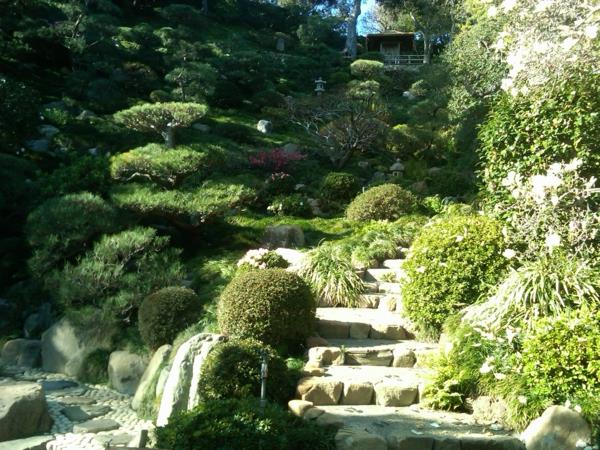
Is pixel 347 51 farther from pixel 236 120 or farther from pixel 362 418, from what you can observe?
pixel 362 418

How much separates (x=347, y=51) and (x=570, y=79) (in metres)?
26.0

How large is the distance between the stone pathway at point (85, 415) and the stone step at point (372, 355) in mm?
1809

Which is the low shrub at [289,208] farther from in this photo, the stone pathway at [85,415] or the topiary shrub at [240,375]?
the topiary shrub at [240,375]

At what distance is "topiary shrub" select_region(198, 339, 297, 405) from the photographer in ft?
17.3

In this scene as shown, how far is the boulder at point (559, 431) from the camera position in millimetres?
4441

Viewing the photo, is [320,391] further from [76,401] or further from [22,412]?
[76,401]

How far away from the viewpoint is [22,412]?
634 centimetres

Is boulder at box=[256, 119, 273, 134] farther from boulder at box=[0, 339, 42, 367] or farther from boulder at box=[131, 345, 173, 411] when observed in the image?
boulder at box=[131, 345, 173, 411]

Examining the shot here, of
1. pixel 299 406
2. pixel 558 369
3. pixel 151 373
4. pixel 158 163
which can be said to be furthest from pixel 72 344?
pixel 558 369

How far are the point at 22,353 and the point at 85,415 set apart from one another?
96.8 inches

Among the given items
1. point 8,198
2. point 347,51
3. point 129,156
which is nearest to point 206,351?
point 129,156

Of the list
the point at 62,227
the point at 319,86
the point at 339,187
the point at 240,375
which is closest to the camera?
the point at 240,375

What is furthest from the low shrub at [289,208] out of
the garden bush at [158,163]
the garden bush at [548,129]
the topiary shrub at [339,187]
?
the garden bush at [548,129]

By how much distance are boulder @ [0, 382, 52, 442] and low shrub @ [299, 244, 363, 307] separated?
337 cm
